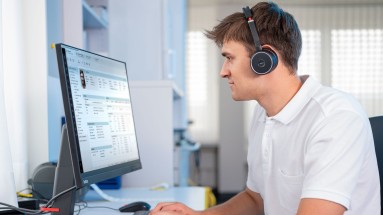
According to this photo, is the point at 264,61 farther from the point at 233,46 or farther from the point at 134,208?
the point at 134,208

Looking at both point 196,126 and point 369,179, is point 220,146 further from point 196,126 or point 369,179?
point 369,179

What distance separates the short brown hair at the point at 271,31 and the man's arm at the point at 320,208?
420 mm

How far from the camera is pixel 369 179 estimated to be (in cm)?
118

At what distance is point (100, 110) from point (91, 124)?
9cm

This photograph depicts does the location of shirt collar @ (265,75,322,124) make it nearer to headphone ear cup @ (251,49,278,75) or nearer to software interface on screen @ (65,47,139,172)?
headphone ear cup @ (251,49,278,75)

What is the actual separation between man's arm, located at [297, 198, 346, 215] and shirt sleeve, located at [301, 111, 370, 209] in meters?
0.01

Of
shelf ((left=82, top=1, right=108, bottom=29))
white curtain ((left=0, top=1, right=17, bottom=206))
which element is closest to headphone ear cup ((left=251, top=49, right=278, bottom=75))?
white curtain ((left=0, top=1, right=17, bottom=206))

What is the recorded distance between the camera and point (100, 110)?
1.25 metres

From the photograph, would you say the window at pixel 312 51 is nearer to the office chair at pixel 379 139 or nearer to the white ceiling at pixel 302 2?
the white ceiling at pixel 302 2

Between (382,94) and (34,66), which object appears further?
(382,94)

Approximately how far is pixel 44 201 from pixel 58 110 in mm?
553

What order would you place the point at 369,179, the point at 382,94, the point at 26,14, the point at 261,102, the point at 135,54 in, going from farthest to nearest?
the point at 382,94 < the point at 135,54 < the point at 26,14 < the point at 261,102 < the point at 369,179

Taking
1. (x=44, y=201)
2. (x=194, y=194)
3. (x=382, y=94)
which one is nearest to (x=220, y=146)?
(x=382, y=94)

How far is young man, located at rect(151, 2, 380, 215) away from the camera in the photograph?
108 centimetres
